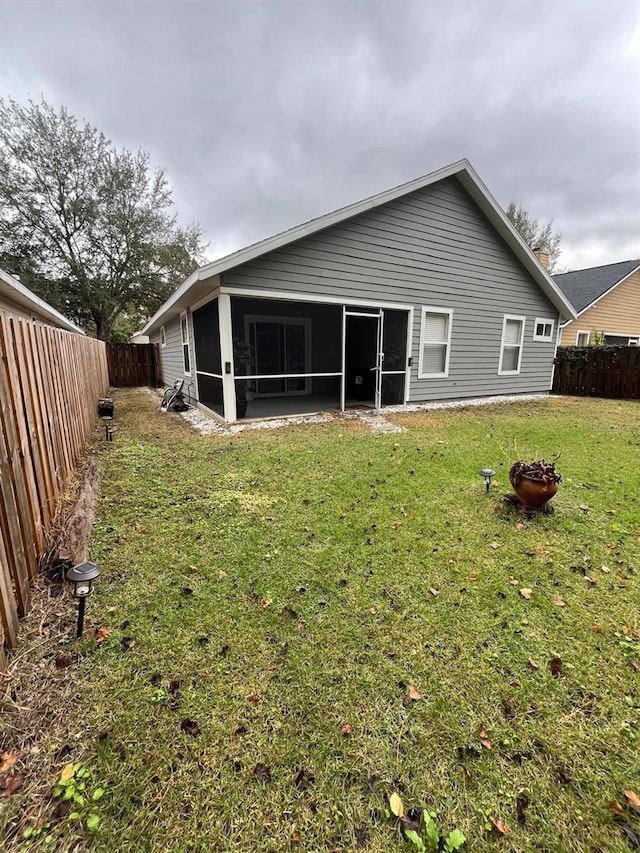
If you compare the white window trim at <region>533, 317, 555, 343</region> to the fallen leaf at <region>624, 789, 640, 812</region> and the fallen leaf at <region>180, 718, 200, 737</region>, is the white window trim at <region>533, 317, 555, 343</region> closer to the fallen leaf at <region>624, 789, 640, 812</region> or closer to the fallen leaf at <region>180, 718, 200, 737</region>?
the fallen leaf at <region>624, 789, 640, 812</region>

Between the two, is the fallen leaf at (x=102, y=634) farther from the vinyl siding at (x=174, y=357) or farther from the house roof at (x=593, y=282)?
the house roof at (x=593, y=282)

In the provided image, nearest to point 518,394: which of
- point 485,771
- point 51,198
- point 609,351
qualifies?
point 609,351

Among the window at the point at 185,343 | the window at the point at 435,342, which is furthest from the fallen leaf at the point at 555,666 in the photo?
A: the window at the point at 185,343

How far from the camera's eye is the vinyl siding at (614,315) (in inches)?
643

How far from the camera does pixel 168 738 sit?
1485 mm

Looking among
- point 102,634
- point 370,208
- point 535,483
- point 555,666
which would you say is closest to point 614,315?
point 370,208

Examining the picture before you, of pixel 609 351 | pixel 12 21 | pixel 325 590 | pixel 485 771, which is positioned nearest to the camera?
pixel 485 771

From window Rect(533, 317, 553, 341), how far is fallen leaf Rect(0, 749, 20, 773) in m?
13.3

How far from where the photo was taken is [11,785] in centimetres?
130

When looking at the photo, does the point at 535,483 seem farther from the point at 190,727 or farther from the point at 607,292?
the point at 607,292

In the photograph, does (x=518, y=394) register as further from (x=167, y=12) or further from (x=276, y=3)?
(x=167, y=12)

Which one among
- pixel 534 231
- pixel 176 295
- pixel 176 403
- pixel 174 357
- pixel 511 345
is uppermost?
pixel 534 231

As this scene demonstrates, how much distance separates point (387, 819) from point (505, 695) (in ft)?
2.55

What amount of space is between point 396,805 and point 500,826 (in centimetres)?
34
